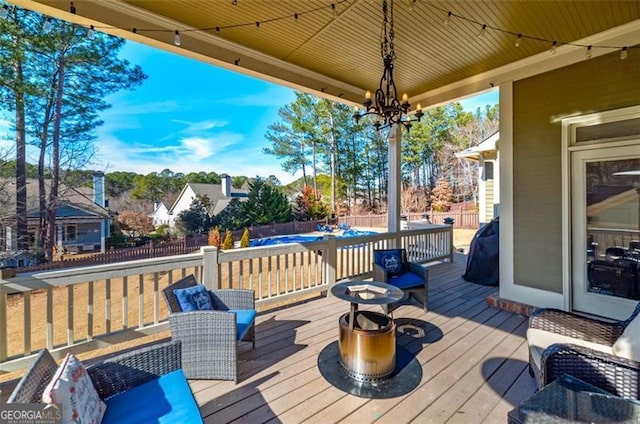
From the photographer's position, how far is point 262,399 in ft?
6.99

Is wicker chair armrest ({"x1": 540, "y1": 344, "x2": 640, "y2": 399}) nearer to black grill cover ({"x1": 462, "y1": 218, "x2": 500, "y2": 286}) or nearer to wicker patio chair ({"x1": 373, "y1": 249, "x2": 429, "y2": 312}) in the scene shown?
wicker patio chair ({"x1": 373, "y1": 249, "x2": 429, "y2": 312})

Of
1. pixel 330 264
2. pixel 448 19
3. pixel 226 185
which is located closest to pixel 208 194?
pixel 226 185

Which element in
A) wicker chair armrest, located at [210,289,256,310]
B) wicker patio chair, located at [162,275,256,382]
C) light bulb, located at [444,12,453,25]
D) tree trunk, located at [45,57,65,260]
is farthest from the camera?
tree trunk, located at [45,57,65,260]

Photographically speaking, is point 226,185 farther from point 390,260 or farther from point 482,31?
point 482,31

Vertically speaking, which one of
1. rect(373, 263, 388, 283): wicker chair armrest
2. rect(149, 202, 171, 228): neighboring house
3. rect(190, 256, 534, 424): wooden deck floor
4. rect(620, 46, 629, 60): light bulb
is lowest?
rect(190, 256, 534, 424): wooden deck floor

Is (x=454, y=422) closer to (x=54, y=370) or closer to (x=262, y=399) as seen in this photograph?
(x=262, y=399)

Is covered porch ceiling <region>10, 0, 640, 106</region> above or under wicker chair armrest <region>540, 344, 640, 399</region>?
above

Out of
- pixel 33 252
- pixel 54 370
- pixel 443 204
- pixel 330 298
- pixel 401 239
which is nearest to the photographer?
pixel 54 370

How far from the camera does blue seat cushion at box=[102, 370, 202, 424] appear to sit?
140 centimetres

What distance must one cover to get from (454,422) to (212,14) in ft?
13.8

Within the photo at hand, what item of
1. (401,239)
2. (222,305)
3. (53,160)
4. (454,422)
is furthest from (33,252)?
(454,422)

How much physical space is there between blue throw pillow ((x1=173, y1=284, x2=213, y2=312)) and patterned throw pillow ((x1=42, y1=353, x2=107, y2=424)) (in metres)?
1.02

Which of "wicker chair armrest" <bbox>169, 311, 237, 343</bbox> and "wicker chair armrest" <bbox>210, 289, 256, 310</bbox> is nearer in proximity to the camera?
"wicker chair armrest" <bbox>169, 311, 237, 343</bbox>

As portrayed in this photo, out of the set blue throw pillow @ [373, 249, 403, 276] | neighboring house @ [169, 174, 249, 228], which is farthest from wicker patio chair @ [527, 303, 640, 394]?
neighboring house @ [169, 174, 249, 228]
